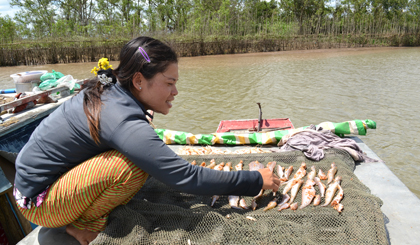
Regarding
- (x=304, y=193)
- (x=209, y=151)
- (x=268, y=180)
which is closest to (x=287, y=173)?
(x=304, y=193)

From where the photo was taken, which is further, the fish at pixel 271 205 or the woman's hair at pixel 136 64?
the fish at pixel 271 205

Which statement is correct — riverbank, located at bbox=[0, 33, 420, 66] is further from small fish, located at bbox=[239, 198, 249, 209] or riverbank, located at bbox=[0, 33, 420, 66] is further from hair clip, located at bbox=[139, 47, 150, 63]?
hair clip, located at bbox=[139, 47, 150, 63]

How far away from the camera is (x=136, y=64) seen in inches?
62.7

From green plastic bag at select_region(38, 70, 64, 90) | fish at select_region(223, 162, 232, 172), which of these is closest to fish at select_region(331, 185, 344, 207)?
fish at select_region(223, 162, 232, 172)

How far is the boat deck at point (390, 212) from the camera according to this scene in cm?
192

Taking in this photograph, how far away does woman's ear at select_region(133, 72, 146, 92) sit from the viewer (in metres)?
1.61

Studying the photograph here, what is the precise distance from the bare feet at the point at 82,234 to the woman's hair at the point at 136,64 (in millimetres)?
708

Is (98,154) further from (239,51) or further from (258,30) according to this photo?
(258,30)

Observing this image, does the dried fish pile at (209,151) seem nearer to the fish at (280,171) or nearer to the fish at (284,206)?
the fish at (280,171)

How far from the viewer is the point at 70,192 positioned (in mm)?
1617

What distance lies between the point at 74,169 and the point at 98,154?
0.51 feet

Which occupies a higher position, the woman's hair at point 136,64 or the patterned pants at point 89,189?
the woman's hair at point 136,64

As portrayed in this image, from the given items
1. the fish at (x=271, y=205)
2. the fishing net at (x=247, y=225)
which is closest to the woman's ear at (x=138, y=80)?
the fishing net at (x=247, y=225)

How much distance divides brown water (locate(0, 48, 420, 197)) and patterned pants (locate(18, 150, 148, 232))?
3974mm
